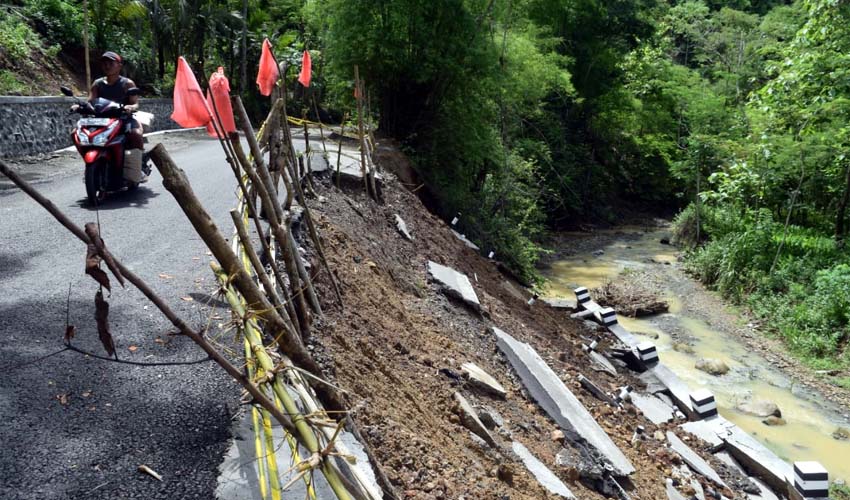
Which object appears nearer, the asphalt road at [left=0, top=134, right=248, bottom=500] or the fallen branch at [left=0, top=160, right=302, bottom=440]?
the fallen branch at [left=0, top=160, right=302, bottom=440]

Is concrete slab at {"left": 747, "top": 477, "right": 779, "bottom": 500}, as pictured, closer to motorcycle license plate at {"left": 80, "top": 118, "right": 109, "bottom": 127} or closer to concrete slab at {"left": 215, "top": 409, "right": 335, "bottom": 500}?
concrete slab at {"left": 215, "top": 409, "right": 335, "bottom": 500}

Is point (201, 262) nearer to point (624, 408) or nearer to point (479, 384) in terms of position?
point (479, 384)

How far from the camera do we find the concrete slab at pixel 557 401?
5.64 m

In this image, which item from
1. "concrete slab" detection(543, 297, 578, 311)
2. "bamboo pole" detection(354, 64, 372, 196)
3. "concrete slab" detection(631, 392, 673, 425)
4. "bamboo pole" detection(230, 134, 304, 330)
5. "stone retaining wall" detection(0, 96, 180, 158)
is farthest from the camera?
"concrete slab" detection(543, 297, 578, 311)

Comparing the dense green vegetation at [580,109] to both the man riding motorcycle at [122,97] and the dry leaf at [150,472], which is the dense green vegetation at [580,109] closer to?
the man riding motorcycle at [122,97]

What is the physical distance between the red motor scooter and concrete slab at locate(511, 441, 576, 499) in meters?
4.73

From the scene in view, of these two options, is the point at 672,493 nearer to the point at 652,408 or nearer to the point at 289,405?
the point at 652,408

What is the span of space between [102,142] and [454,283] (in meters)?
3.94

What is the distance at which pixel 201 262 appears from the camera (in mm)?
5398

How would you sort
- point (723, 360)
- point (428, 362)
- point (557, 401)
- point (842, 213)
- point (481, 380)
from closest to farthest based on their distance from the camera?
1. point (428, 362)
2. point (481, 380)
3. point (557, 401)
4. point (723, 360)
5. point (842, 213)

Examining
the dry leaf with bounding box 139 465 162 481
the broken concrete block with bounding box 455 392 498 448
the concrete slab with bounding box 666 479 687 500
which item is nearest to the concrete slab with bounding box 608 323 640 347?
the concrete slab with bounding box 666 479 687 500

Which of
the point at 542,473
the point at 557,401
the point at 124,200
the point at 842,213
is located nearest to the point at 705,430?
the point at 557,401

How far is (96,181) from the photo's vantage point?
7078mm

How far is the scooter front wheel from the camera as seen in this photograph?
6855 millimetres
